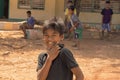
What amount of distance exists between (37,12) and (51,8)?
2.46ft

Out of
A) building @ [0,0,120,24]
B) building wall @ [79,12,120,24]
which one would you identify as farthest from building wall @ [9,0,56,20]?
building wall @ [79,12,120,24]

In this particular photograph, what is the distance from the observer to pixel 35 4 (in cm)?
1834

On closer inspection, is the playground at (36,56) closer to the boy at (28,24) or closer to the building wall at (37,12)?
the boy at (28,24)

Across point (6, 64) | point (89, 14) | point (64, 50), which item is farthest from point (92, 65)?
point (89, 14)

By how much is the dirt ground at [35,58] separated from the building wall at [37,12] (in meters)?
4.79

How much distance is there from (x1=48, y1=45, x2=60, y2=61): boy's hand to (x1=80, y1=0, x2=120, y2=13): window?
15.8 metres

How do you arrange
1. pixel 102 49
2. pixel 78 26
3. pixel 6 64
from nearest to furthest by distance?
1. pixel 6 64
2. pixel 78 26
3. pixel 102 49

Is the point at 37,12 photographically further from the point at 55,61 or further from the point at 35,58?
the point at 55,61

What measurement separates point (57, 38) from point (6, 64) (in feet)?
19.3

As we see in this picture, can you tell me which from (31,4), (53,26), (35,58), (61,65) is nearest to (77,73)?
(61,65)

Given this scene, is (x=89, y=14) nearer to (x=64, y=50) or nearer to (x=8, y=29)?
(x=8, y=29)

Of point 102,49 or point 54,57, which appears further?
point 102,49

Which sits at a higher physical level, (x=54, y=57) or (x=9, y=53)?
(x=54, y=57)

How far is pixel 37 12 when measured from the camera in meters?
18.2
